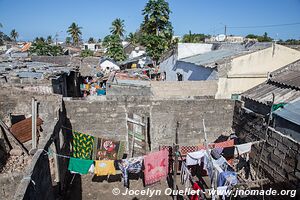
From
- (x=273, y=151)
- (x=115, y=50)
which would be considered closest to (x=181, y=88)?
(x=273, y=151)

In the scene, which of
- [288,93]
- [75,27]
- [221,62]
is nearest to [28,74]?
[221,62]

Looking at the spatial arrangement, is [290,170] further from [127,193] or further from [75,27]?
[75,27]

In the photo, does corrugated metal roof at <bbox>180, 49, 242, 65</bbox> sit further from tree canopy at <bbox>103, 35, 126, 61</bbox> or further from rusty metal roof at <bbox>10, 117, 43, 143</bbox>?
tree canopy at <bbox>103, 35, 126, 61</bbox>

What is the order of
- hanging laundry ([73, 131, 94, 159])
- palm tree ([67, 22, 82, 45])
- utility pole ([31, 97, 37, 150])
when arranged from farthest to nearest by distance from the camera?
palm tree ([67, 22, 82, 45]) < hanging laundry ([73, 131, 94, 159]) < utility pole ([31, 97, 37, 150])

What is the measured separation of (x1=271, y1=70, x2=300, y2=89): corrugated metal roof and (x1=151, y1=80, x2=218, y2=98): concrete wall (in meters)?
2.72

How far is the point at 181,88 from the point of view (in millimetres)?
11070

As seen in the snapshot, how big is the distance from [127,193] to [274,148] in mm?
5024

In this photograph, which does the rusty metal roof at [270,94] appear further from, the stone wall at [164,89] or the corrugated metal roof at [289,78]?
the stone wall at [164,89]

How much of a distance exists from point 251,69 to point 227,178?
20.8 ft

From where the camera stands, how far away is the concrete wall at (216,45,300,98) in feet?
34.3

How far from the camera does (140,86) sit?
1098cm

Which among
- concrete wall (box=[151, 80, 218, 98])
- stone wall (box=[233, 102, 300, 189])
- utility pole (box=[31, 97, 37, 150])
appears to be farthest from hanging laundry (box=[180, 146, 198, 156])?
utility pole (box=[31, 97, 37, 150])

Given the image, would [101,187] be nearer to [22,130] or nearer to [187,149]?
[187,149]

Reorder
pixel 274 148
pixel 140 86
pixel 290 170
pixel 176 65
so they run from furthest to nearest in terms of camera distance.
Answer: pixel 176 65
pixel 140 86
pixel 274 148
pixel 290 170
